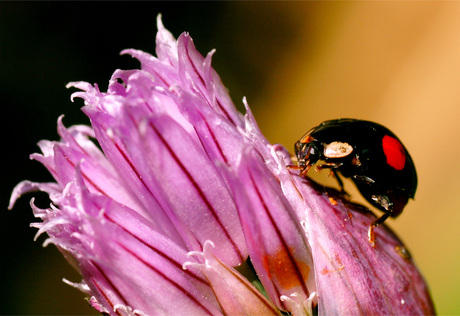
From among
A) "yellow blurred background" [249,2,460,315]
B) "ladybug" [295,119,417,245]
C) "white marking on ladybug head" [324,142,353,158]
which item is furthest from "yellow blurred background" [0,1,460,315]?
"white marking on ladybug head" [324,142,353,158]

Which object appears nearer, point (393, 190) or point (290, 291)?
point (290, 291)

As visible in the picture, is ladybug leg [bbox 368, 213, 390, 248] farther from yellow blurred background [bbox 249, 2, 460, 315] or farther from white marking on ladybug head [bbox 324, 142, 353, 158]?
yellow blurred background [bbox 249, 2, 460, 315]

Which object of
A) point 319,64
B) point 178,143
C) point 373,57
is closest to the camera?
point 178,143

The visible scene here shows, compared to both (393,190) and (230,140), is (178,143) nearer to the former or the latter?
(230,140)

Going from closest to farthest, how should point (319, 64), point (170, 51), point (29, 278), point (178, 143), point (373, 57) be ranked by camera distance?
1. point (178, 143)
2. point (170, 51)
3. point (29, 278)
4. point (373, 57)
5. point (319, 64)

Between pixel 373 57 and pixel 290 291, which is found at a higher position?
pixel 373 57

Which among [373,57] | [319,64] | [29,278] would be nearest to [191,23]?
[319,64]

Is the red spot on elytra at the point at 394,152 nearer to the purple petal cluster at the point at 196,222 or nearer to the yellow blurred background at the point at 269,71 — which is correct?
the purple petal cluster at the point at 196,222

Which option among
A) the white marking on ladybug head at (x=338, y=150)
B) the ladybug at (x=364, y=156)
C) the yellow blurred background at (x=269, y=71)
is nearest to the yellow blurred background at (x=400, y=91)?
the yellow blurred background at (x=269, y=71)

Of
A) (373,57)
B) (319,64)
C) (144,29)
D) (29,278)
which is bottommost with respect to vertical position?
(29,278)
